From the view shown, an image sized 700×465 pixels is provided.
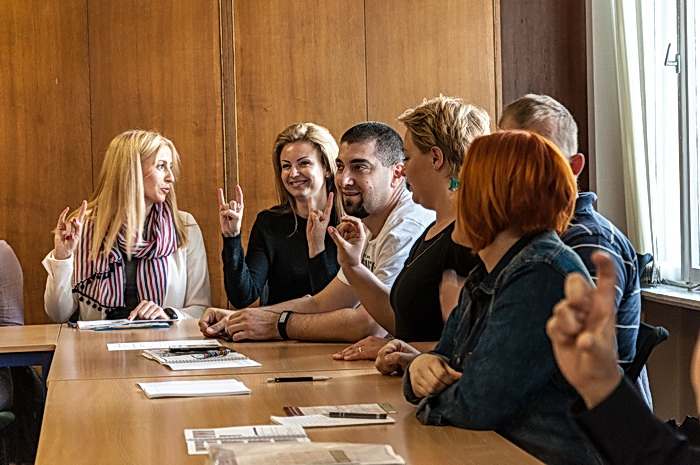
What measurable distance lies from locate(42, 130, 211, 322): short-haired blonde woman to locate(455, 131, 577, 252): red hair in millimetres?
2489

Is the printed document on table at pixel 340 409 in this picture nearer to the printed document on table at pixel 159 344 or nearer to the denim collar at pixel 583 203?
the denim collar at pixel 583 203

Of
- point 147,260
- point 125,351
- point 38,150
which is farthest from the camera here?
point 38,150

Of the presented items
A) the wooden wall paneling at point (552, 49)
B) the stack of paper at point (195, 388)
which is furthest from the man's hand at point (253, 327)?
the wooden wall paneling at point (552, 49)

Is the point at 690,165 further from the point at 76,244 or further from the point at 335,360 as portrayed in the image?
the point at 76,244

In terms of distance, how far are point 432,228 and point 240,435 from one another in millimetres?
1191

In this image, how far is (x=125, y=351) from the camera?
2.90m

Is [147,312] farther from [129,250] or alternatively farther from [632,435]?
[632,435]

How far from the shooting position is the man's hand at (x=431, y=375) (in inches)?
71.0

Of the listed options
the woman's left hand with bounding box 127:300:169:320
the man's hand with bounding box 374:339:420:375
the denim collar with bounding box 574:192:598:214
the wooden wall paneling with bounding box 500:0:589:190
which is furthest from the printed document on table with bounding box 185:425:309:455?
the wooden wall paneling with bounding box 500:0:589:190

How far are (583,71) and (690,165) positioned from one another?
4.22 ft

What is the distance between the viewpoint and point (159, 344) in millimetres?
3043

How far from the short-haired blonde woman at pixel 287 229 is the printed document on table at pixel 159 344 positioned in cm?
96

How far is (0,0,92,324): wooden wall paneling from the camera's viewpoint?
4.83 m

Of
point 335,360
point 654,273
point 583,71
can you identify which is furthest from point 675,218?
point 335,360
